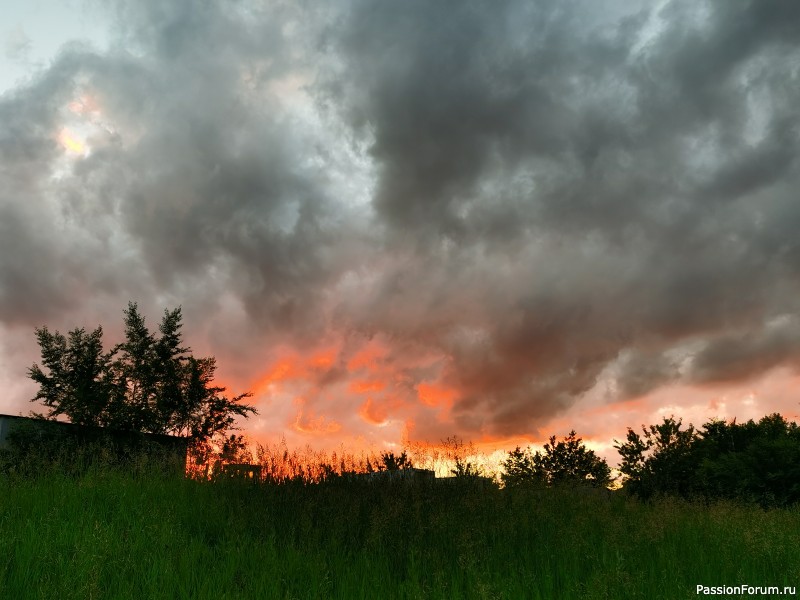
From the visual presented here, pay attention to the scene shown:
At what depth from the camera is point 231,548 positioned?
7930 millimetres

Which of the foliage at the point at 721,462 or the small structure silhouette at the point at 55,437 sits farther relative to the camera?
the small structure silhouette at the point at 55,437

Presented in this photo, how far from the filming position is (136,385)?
37.7 meters

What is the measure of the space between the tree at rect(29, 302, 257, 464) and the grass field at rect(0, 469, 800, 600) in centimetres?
2490

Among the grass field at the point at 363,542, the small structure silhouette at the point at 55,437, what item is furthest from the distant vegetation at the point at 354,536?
the small structure silhouette at the point at 55,437

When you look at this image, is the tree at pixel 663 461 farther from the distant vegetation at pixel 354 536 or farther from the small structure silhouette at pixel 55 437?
the small structure silhouette at pixel 55 437

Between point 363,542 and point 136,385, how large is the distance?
33071 mm

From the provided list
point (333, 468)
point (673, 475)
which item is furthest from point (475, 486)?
point (673, 475)

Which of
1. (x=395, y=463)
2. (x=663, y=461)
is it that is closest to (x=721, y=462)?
(x=663, y=461)

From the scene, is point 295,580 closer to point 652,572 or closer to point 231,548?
point 231,548

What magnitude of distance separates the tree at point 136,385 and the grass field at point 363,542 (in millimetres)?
24897

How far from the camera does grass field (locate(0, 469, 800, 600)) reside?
6.87 meters

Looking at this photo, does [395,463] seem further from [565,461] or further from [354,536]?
[565,461]

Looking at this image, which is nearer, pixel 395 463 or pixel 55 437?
pixel 395 463

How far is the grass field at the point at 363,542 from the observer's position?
687cm
